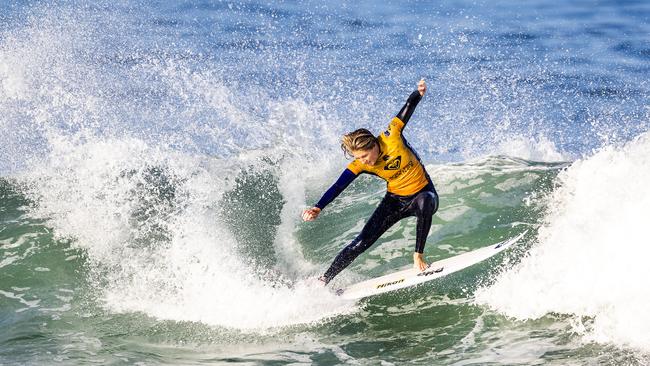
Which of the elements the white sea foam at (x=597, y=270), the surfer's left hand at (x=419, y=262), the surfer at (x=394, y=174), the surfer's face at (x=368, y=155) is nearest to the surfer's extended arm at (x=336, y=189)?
the surfer at (x=394, y=174)

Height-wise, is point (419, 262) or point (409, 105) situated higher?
point (409, 105)

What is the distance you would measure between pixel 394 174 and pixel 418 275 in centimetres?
105

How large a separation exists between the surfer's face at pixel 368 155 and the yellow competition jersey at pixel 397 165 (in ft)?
0.26

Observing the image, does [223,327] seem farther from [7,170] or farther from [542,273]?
[7,170]

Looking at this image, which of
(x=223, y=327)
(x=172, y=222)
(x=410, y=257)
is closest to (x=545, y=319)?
(x=410, y=257)

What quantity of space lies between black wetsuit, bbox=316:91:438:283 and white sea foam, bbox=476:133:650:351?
3.54 ft

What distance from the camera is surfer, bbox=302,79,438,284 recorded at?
773 cm

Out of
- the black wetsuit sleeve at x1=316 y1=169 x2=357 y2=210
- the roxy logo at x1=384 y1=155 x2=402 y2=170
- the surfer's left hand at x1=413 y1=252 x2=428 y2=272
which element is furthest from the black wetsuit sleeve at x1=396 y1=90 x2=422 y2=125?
the surfer's left hand at x1=413 y1=252 x2=428 y2=272

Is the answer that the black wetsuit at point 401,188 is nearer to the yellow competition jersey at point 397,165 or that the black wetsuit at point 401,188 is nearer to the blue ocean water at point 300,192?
the yellow competition jersey at point 397,165

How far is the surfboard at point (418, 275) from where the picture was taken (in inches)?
326

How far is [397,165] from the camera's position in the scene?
26.0ft

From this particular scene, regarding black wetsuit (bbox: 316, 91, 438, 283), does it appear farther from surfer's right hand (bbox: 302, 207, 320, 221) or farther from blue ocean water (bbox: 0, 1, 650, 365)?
blue ocean water (bbox: 0, 1, 650, 365)

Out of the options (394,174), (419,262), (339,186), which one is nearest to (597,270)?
(419,262)

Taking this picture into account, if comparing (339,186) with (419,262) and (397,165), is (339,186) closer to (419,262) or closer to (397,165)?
(397,165)
